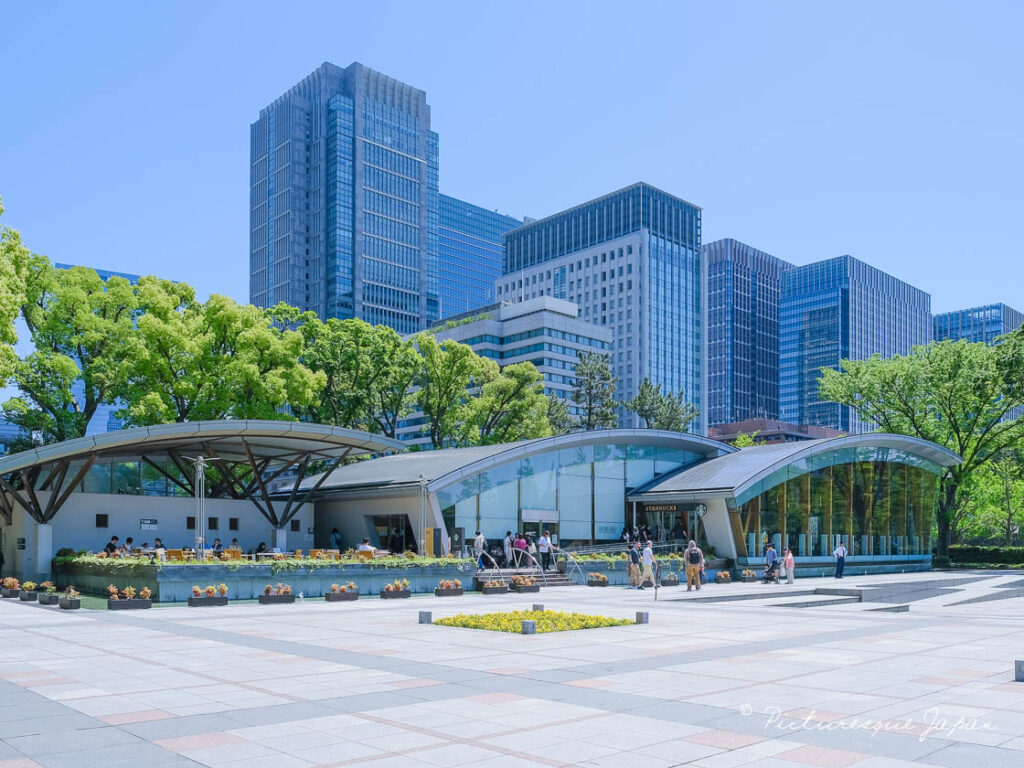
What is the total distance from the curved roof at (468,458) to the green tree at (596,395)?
36571mm

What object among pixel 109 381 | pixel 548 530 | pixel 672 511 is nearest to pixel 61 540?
pixel 109 381

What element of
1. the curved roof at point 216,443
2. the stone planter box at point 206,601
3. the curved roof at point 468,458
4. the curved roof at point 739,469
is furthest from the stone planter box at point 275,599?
the curved roof at point 739,469

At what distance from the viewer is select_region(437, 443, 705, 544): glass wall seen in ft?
125

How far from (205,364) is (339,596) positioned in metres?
20.1

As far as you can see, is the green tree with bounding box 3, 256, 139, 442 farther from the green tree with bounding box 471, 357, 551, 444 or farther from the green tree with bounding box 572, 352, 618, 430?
the green tree with bounding box 572, 352, 618, 430

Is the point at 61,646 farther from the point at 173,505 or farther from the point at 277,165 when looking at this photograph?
the point at 277,165

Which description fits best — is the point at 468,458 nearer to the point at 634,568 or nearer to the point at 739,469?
the point at 634,568

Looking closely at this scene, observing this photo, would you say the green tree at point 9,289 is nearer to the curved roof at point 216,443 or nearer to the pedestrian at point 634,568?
the curved roof at point 216,443

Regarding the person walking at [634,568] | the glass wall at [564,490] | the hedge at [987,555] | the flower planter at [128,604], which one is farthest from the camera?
the hedge at [987,555]

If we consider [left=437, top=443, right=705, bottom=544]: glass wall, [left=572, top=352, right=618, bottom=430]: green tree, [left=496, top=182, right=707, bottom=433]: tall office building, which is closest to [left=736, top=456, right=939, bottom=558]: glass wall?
[left=437, top=443, right=705, bottom=544]: glass wall

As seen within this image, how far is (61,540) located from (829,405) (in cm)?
17962

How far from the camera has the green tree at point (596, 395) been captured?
84875mm

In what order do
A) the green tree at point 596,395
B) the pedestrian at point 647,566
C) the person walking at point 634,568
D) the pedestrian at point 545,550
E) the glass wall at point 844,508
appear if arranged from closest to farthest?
the pedestrian at point 647,566, the person walking at point 634,568, the pedestrian at point 545,550, the glass wall at point 844,508, the green tree at point 596,395

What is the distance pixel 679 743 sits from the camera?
9062 millimetres
